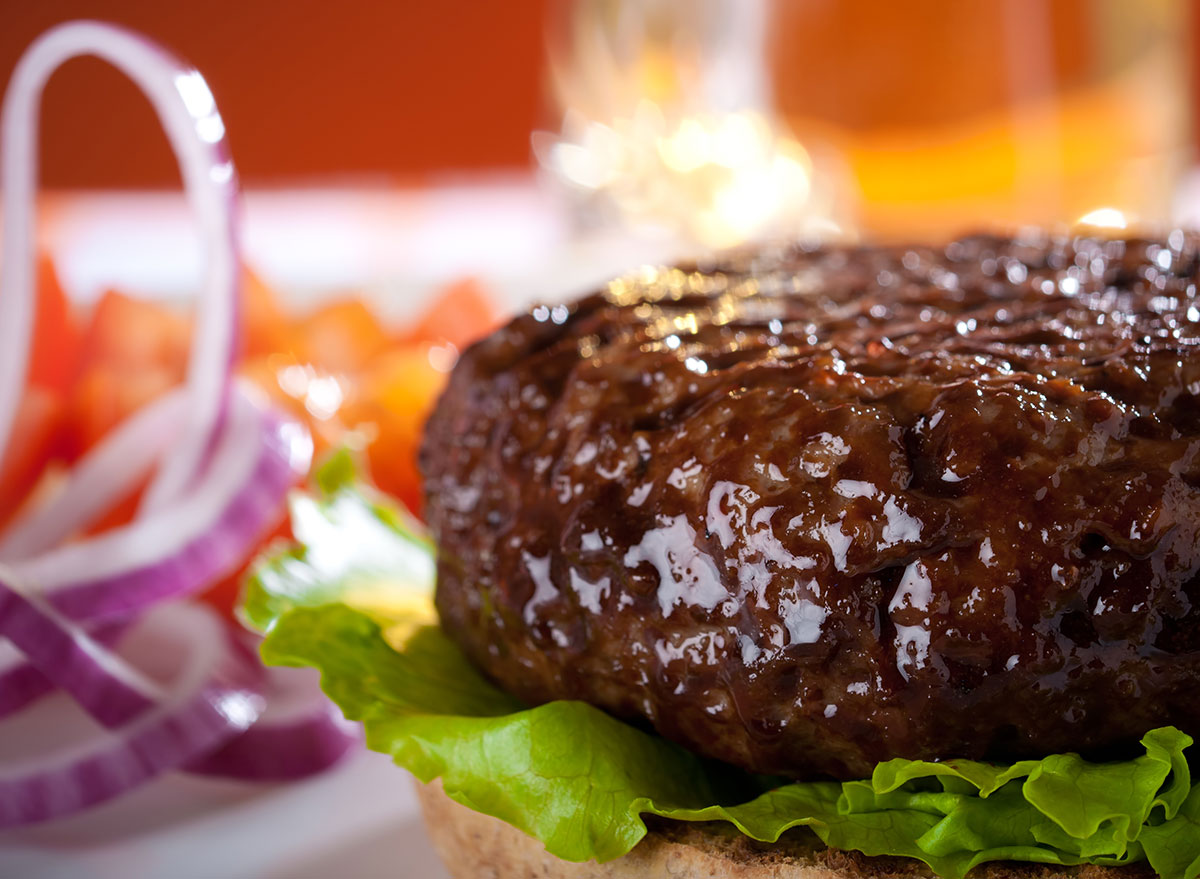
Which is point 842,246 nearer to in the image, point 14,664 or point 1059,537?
point 1059,537

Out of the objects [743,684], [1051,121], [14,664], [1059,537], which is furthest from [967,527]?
[1051,121]

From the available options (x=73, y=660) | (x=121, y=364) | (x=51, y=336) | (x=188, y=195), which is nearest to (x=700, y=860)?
(x=73, y=660)

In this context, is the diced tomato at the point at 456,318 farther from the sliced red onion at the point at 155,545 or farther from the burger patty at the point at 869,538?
the burger patty at the point at 869,538

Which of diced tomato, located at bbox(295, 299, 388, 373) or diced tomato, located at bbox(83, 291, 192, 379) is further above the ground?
diced tomato, located at bbox(83, 291, 192, 379)

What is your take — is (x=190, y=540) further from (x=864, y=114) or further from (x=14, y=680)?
(x=864, y=114)

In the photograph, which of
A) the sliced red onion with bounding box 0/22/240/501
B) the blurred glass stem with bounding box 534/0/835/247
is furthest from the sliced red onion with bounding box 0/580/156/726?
the blurred glass stem with bounding box 534/0/835/247

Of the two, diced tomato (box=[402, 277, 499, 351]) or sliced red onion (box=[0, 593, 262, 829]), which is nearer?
sliced red onion (box=[0, 593, 262, 829])

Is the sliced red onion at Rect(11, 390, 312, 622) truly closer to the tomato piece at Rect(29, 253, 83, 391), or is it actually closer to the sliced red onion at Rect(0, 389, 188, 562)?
the sliced red onion at Rect(0, 389, 188, 562)
